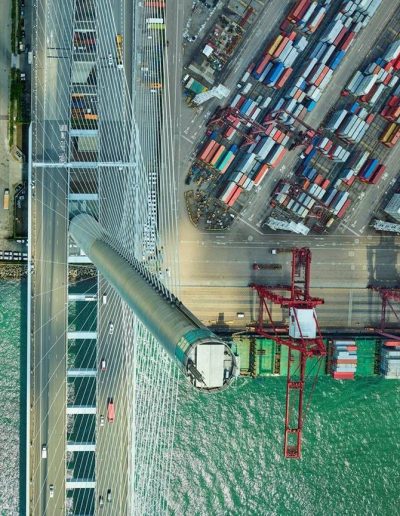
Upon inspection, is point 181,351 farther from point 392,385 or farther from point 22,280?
point 392,385

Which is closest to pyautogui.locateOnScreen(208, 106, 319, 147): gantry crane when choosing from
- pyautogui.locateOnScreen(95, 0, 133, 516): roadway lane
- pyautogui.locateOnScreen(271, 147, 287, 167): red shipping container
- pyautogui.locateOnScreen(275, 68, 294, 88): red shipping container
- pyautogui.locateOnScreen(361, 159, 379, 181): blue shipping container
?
pyautogui.locateOnScreen(271, 147, 287, 167): red shipping container

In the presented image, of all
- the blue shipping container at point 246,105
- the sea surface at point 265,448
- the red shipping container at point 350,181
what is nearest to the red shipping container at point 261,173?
the blue shipping container at point 246,105

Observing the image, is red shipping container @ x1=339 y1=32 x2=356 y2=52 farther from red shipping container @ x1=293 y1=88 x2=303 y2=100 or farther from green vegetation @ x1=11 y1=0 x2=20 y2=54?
green vegetation @ x1=11 y1=0 x2=20 y2=54

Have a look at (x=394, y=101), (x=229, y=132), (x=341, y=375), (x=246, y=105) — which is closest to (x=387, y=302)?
(x=341, y=375)

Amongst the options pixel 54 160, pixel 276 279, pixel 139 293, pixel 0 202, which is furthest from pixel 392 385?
pixel 0 202

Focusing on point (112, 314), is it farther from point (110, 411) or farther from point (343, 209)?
point (343, 209)

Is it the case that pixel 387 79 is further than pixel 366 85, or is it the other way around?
pixel 387 79
